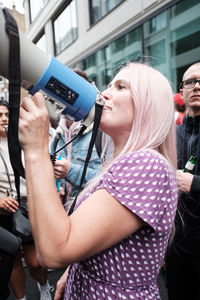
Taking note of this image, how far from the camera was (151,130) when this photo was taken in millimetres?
844

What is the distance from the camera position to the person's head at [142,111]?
2.75 ft

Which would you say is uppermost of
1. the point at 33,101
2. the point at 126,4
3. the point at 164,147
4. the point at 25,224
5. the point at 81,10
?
the point at 81,10

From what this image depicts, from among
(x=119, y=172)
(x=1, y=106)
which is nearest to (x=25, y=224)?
(x=1, y=106)

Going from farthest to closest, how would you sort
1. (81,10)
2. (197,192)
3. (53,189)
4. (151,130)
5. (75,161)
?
(81,10), (75,161), (197,192), (151,130), (53,189)

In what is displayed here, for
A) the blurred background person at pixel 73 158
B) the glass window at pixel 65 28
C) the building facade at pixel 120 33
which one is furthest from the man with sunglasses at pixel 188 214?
the glass window at pixel 65 28

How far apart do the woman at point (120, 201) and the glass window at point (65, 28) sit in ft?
29.6

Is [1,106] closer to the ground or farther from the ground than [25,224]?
farther from the ground

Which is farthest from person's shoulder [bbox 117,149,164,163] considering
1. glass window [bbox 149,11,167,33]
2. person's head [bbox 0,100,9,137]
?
glass window [bbox 149,11,167,33]

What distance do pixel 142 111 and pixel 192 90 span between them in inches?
38.4

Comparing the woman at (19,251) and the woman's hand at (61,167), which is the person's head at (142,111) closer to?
the woman's hand at (61,167)

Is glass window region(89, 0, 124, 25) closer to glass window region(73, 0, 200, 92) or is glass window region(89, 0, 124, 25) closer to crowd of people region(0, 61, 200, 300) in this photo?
glass window region(73, 0, 200, 92)

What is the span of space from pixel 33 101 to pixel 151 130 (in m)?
0.41

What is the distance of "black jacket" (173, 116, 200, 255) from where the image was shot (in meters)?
1.43

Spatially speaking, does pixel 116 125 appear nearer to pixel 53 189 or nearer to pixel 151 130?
pixel 151 130
